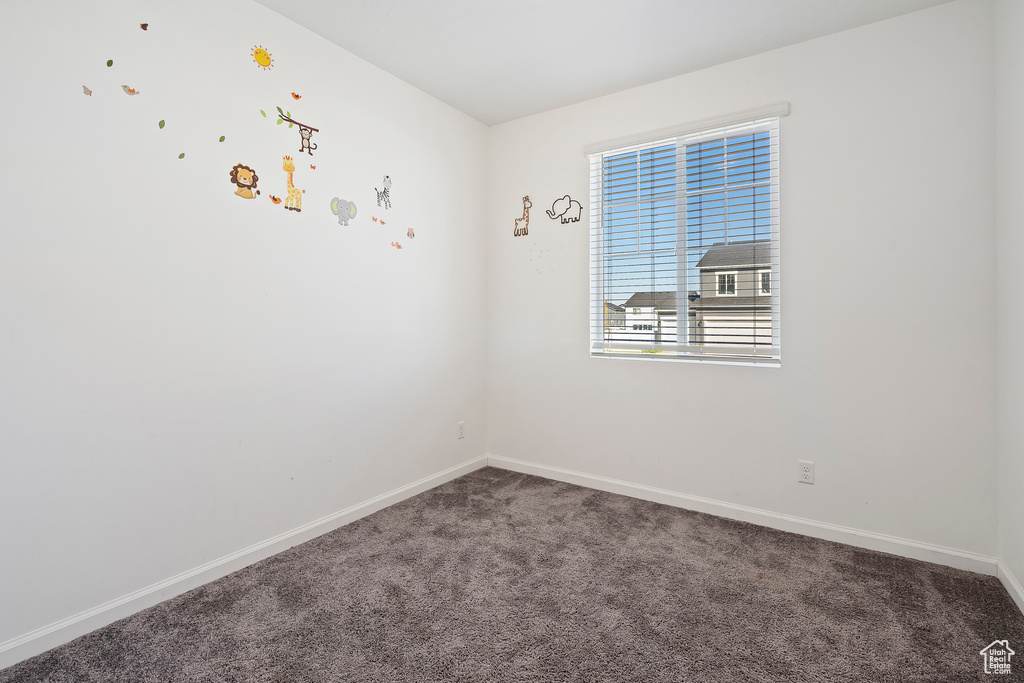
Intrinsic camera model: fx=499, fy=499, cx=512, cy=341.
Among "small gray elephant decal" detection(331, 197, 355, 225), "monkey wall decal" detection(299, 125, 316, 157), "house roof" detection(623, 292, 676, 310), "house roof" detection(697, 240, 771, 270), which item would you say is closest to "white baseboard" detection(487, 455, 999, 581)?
"house roof" detection(623, 292, 676, 310)

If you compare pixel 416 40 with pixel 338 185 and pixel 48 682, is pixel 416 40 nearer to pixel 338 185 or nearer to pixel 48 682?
pixel 338 185

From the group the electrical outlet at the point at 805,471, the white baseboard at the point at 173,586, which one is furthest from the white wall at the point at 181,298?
the electrical outlet at the point at 805,471

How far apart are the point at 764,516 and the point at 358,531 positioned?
2.18 meters

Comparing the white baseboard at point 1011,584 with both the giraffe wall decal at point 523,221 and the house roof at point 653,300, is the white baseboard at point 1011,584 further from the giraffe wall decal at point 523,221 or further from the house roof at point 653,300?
the giraffe wall decal at point 523,221

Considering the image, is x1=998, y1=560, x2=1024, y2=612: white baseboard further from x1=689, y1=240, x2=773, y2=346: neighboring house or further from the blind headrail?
the blind headrail

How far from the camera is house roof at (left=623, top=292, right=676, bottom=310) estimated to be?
303cm

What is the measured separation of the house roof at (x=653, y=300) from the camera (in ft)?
9.95

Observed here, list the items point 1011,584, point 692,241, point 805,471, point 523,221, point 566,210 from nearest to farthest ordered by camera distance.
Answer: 1. point 1011,584
2. point 805,471
3. point 692,241
4. point 566,210
5. point 523,221

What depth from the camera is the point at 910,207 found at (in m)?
2.30

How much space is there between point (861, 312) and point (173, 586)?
330 centimetres

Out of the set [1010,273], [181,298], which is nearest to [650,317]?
[1010,273]

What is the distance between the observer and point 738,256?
109 inches

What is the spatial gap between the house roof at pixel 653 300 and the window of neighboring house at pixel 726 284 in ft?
0.90

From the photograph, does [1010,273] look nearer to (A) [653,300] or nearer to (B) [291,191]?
(A) [653,300]
